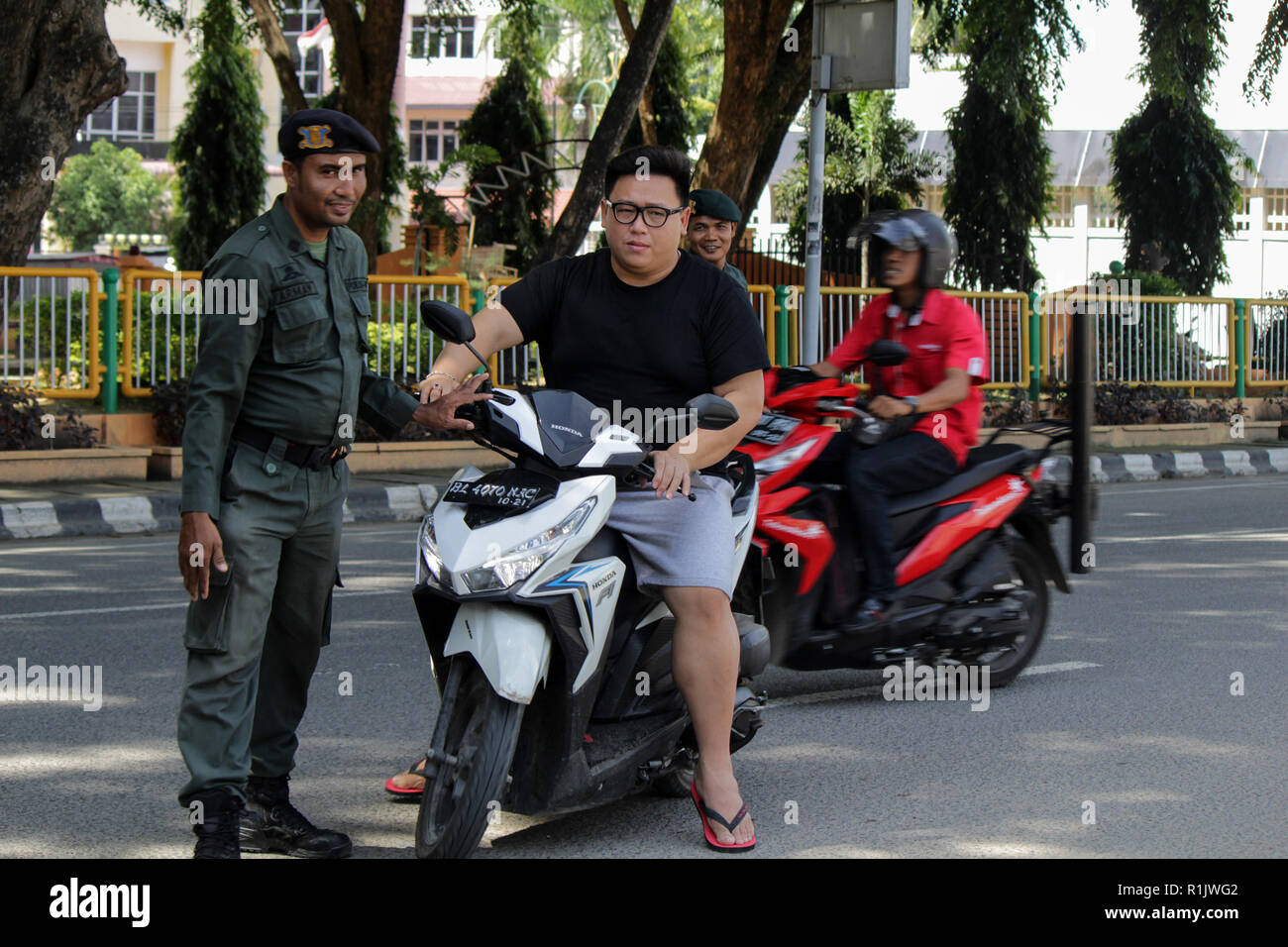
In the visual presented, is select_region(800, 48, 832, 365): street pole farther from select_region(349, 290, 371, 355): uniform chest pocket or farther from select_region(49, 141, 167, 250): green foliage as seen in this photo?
select_region(49, 141, 167, 250): green foliage

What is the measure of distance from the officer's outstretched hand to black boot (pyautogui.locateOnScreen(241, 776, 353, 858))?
3.33 ft

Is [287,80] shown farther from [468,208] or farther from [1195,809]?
[1195,809]

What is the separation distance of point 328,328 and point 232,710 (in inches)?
36.4

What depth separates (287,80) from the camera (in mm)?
17062

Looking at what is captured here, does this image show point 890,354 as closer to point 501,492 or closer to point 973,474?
point 973,474

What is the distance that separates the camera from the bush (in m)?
11.3

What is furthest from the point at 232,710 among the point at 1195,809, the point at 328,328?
the point at 1195,809

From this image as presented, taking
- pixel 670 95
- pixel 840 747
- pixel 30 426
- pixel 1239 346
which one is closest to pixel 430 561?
pixel 840 747

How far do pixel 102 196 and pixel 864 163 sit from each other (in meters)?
33.7

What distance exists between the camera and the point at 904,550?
18.4 ft

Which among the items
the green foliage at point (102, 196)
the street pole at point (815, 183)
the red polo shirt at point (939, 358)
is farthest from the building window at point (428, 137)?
the red polo shirt at point (939, 358)

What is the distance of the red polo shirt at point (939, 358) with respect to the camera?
5777 millimetres

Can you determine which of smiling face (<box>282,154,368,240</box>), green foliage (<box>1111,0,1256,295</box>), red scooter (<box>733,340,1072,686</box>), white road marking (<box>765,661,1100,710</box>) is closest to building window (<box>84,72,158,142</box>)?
green foliage (<box>1111,0,1256,295</box>)

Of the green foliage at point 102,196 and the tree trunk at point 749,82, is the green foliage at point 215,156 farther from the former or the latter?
the green foliage at point 102,196
